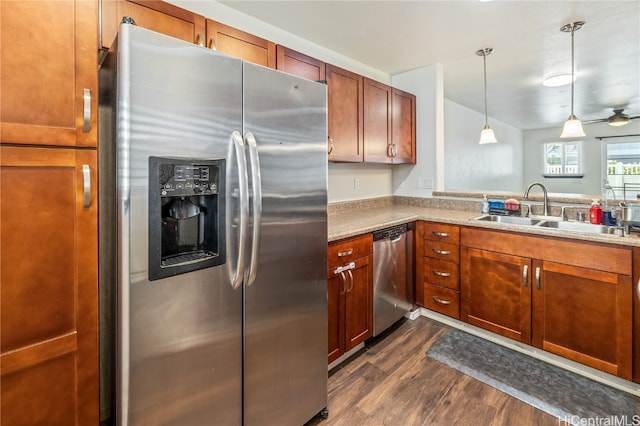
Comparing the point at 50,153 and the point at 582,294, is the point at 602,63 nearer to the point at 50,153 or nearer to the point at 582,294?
the point at 582,294

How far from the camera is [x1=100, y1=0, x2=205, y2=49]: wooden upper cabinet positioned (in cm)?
136

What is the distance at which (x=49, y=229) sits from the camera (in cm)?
100

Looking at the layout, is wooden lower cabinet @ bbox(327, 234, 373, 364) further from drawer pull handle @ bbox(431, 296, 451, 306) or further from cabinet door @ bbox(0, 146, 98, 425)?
cabinet door @ bbox(0, 146, 98, 425)

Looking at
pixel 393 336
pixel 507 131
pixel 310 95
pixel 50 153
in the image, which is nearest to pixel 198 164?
pixel 50 153

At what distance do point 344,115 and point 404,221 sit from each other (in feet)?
3.15

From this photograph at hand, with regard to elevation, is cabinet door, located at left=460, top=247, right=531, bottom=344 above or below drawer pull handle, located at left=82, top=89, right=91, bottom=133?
below

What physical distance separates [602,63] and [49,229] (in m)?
4.79

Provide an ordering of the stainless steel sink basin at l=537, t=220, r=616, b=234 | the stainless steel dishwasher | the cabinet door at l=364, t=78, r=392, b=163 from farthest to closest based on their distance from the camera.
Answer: the cabinet door at l=364, t=78, r=392, b=163 → the stainless steel dishwasher → the stainless steel sink basin at l=537, t=220, r=616, b=234

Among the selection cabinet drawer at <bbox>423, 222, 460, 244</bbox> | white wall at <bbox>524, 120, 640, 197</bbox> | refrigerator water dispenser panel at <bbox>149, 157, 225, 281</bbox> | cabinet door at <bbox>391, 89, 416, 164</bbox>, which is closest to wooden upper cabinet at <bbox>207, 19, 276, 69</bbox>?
refrigerator water dispenser panel at <bbox>149, 157, 225, 281</bbox>

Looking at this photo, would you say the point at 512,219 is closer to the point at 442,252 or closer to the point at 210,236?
the point at 442,252

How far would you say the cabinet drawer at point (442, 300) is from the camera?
2.57 m

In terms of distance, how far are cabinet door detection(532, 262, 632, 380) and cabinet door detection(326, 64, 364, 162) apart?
1.54 meters

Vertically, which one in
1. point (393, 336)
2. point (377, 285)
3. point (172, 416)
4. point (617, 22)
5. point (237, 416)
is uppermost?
point (617, 22)

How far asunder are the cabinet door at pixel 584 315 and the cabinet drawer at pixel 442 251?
545 mm
